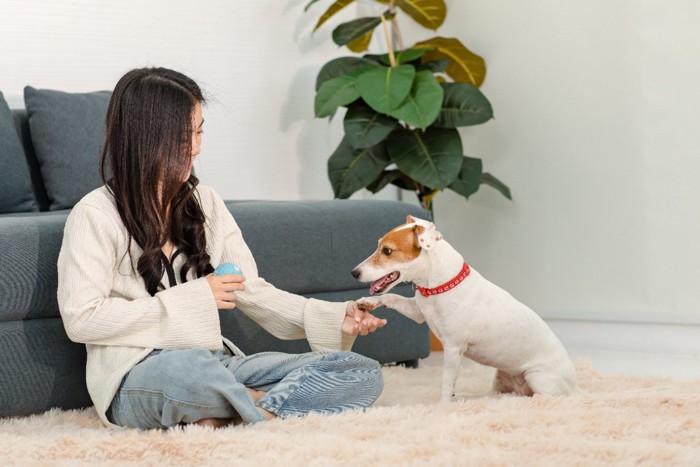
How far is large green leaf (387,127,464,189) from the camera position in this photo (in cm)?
336

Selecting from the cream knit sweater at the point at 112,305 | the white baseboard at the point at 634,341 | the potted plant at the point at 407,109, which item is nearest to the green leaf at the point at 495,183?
the potted plant at the point at 407,109

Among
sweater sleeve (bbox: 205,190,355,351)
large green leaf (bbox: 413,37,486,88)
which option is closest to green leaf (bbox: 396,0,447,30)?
large green leaf (bbox: 413,37,486,88)

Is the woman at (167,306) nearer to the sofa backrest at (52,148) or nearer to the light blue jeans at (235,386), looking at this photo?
the light blue jeans at (235,386)

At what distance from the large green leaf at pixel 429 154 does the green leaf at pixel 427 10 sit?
533 millimetres

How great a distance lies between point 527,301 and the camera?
12.4 ft

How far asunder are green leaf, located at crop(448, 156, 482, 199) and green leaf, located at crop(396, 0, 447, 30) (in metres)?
0.64

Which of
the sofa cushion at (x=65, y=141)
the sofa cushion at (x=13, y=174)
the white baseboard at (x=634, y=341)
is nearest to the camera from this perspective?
the sofa cushion at (x=13, y=174)

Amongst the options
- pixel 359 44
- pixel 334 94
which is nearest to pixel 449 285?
pixel 334 94

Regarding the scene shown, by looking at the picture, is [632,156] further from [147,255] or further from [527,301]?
[147,255]

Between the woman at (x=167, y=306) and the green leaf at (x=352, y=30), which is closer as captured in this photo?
the woman at (x=167, y=306)

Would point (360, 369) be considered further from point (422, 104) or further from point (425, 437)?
point (422, 104)

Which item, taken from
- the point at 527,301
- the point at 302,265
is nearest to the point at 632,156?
the point at 527,301

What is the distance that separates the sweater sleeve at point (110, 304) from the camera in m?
1.75

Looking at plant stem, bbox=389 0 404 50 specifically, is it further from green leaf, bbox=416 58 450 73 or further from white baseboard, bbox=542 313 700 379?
white baseboard, bbox=542 313 700 379
